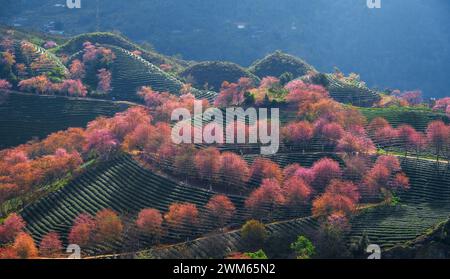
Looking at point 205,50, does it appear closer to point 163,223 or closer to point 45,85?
point 45,85

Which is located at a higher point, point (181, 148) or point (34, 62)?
point (34, 62)

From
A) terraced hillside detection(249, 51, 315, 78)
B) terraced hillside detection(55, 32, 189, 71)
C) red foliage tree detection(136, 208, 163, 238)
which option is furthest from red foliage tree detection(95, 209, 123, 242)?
terraced hillside detection(249, 51, 315, 78)

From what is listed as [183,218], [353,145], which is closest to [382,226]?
[353,145]

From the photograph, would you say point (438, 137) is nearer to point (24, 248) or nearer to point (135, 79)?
point (24, 248)

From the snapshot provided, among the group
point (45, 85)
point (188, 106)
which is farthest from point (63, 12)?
point (188, 106)

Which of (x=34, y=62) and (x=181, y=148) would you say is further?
(x=34, y=62)
